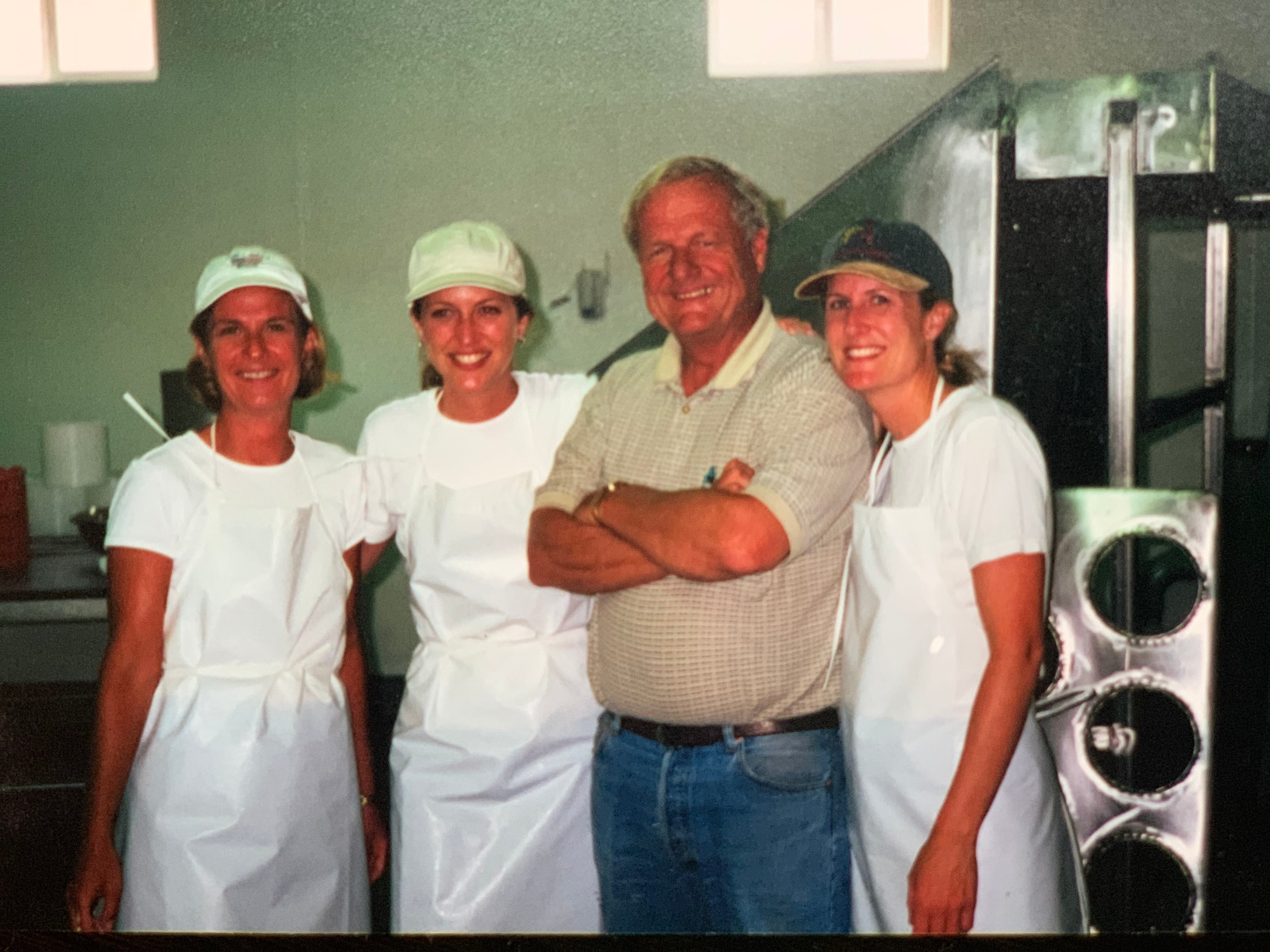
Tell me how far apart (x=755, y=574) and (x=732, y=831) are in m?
0.38

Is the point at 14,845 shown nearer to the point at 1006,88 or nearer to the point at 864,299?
the point at 864,299

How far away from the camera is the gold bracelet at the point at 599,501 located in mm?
1628

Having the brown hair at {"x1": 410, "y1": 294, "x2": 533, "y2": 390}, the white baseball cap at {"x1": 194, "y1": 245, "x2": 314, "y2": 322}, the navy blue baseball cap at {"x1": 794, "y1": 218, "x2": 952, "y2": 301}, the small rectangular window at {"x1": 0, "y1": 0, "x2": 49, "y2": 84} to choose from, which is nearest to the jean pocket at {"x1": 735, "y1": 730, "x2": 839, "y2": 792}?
the navy blue baseball cap at {"x1": 794, "y1": 218, "x2": 952, "y2": 301}

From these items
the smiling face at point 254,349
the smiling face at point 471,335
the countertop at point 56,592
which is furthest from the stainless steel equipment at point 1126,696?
the countertop at point 56,592

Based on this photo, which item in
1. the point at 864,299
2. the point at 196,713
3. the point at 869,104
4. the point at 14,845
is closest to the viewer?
the point at 864,299

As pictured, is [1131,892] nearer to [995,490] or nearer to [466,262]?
[995,490]

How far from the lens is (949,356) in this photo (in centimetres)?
167

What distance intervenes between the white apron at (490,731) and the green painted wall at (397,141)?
0.51ft

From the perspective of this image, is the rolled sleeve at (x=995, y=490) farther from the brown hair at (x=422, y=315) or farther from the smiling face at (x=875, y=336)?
the brown hair at (x=422, y=315)

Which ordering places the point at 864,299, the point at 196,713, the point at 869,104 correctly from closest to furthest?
the point at 864,299 < the point at 196,713 < the point at 869,104

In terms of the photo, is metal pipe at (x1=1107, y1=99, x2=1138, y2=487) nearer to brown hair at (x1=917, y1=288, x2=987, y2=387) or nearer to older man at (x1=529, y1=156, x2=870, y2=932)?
brown hair at (x1=917, y1=288, x2=987, y2=387)

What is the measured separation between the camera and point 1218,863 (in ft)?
6.15

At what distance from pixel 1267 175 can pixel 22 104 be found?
2317 millimetres

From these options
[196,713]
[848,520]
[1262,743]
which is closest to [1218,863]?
[1262,743]
